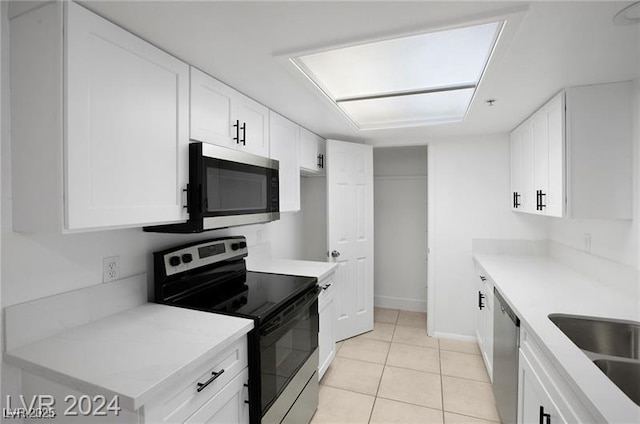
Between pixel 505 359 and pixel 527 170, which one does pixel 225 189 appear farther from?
pixel 527 170

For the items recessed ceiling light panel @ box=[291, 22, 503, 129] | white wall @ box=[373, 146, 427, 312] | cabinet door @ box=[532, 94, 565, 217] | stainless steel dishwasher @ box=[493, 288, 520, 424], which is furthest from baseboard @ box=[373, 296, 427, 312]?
recessed ceiling light panel @ box=[291, 22, 503, 129]

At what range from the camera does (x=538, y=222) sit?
289cm

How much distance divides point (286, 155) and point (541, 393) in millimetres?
2035

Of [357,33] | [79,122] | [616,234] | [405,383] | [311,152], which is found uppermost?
[357,33]

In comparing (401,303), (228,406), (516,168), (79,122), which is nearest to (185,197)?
(79,122)

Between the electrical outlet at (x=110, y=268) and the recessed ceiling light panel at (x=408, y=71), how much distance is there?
1.28 meters

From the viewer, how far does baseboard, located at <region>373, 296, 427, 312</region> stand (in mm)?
4027

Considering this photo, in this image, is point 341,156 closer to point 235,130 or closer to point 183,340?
point 235,130

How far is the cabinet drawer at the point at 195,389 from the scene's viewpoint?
0.95 metres

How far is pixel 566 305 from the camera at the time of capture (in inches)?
62.4

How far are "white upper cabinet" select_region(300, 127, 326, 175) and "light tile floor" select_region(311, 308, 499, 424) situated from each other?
5.88 feet

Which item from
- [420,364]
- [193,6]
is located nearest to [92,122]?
[193,6]

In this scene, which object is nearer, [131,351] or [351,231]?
[131,351]

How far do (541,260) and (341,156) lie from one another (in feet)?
6.76
